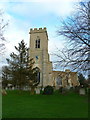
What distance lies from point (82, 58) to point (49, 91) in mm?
13197

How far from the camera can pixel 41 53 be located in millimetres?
50625

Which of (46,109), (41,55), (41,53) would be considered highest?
(41,53)

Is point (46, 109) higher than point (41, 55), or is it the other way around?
point (41, 55)

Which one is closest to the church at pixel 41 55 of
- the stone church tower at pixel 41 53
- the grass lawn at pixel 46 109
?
the stone church tower at pixel 41 53

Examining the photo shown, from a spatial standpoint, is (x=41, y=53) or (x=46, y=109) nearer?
(x=46, y=109)

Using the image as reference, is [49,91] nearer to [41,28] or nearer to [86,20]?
[86,20]

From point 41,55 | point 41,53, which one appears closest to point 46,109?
point 41,55

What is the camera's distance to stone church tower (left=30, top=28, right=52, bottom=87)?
4828 cm

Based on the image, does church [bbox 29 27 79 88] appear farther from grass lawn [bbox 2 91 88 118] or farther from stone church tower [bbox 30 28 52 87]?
grass lawn [bbox 2 91 88 118]

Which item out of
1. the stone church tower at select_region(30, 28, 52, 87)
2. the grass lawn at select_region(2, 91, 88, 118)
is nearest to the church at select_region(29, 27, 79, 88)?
the stone church tower at select_region(30, 28, 52, 87)

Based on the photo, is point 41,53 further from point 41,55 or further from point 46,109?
point 46,109

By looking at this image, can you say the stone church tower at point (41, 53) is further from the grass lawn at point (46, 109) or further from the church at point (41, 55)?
the grass lawn at point (46, 109)

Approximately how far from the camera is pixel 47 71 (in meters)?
48.8

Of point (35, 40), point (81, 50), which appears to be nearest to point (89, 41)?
point (81, 50)
